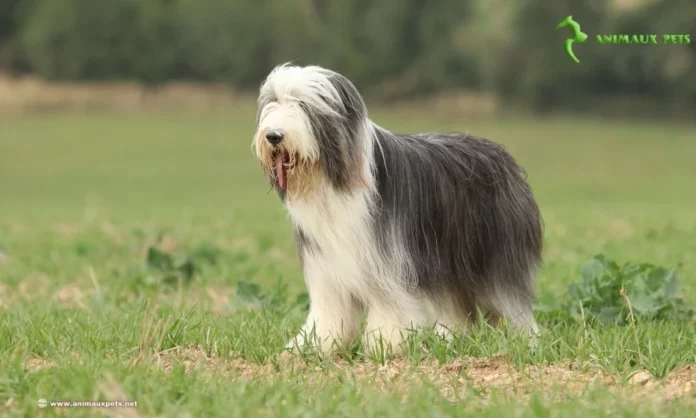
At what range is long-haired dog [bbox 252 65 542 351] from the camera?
15.3 ft

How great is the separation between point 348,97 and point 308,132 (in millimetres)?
347

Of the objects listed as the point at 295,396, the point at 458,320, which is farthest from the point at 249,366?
the point at 458,320

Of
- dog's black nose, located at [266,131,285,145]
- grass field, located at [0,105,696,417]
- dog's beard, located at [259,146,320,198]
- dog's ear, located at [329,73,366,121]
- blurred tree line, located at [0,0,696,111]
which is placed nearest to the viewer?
grass field, located at [0,105,696,417]

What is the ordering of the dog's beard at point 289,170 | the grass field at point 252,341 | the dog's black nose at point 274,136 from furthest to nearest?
the dog's beard at point 289,170 → the dog's black nose at point 274,136 → the grass field at point 252,341

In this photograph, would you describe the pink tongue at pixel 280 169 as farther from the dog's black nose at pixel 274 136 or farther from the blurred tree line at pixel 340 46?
the blurred tree line at pixel 340 46

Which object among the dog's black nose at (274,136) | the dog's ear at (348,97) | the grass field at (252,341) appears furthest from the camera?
the dog's ear at (348,97)

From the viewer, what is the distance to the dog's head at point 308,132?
4562mm

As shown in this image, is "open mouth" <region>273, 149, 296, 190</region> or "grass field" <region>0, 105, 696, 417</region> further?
"open mouth" <region>273, 149, 296, 190</region>

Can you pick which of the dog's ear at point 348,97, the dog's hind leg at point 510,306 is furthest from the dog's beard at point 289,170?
the dog's hind leg at point 510,306

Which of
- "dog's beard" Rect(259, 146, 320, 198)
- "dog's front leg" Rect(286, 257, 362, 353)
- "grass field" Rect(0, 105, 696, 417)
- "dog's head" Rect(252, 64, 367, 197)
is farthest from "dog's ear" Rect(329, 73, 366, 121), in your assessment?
"grass field" Rect(0, 105, 696, 417)

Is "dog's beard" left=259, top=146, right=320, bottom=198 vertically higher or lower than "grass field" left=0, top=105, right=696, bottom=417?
higher

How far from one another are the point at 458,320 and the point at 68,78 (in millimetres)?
39147

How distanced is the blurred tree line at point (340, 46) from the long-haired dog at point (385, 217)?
3399 cm

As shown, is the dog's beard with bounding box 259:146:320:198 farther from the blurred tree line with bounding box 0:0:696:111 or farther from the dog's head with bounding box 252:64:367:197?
the blurred tree line with bounding box 0:0:696:111
